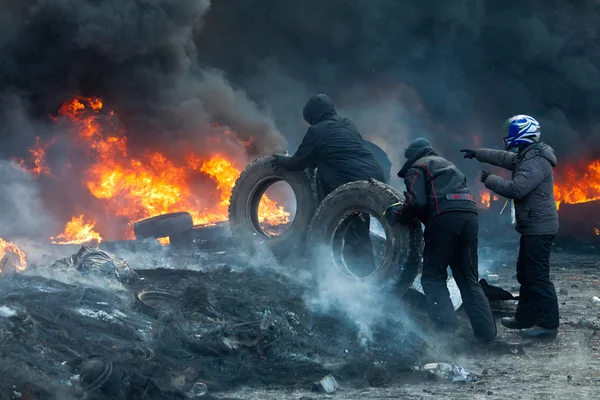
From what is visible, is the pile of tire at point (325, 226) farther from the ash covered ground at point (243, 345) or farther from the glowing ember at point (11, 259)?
the glowing ember at point (11, 259)

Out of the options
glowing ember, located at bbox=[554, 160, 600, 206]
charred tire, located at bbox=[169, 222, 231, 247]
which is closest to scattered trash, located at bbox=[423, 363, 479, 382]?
charred tire, located at bbox=[169, 222, 231, 247]

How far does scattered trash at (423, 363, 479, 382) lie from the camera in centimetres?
525

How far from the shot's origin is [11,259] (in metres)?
8.77

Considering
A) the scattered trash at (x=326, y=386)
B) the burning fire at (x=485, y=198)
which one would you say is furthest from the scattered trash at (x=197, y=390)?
the burning fire at (x=485, y=198)

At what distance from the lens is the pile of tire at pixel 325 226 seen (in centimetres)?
698

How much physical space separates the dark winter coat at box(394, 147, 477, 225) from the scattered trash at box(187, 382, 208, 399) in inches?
115

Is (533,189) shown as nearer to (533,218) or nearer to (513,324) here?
(533,218)

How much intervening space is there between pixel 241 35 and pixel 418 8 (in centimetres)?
570

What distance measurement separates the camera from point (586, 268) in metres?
11.7

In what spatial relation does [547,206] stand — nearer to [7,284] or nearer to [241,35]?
[7,284]

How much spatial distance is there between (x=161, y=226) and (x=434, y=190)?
7210mm

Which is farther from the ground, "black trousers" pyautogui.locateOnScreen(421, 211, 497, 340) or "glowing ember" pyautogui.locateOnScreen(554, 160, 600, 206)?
"glowing ember" pyautogui.locateOnScreen(554, 160, 600, 206)

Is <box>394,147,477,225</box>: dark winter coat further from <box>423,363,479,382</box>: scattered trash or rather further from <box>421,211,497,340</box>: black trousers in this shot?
<box>423,363,479,382</box>: scattered trash

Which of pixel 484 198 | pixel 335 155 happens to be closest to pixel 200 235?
pixel 335 155
